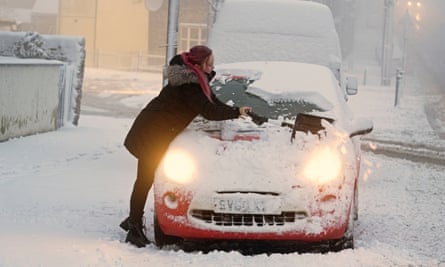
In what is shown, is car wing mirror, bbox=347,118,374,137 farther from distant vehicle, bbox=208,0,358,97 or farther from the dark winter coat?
distant vehicle, bbox=208,0,358,97

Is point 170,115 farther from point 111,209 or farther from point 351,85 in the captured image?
point 351,85

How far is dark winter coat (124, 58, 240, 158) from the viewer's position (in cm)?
607

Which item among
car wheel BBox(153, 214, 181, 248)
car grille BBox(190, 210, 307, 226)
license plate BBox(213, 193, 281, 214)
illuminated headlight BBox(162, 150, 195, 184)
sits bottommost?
car wheel BBox(153, 214, 181, 248)

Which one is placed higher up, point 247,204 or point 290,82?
point 290,82

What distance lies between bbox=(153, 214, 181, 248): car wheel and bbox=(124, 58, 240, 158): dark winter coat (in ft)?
1.85

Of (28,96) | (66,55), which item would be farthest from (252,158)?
(66,55)

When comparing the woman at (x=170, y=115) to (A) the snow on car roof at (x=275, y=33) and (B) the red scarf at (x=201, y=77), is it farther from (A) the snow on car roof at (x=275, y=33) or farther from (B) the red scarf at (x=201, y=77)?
(A) the snow on car roof at (x=275, y=33)

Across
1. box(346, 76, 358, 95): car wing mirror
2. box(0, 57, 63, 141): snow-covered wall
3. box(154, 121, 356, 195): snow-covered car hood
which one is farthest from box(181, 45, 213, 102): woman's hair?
box(0, 57, 63, 141): snow-covered wall

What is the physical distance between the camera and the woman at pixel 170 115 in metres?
6.09

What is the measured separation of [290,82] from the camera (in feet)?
24.4

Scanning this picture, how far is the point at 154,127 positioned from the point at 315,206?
145 cm

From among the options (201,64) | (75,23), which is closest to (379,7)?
(75,23)

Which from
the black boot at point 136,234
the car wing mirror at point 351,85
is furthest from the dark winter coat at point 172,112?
the car wing mirror at point 351,85

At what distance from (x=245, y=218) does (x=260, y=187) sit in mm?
260
